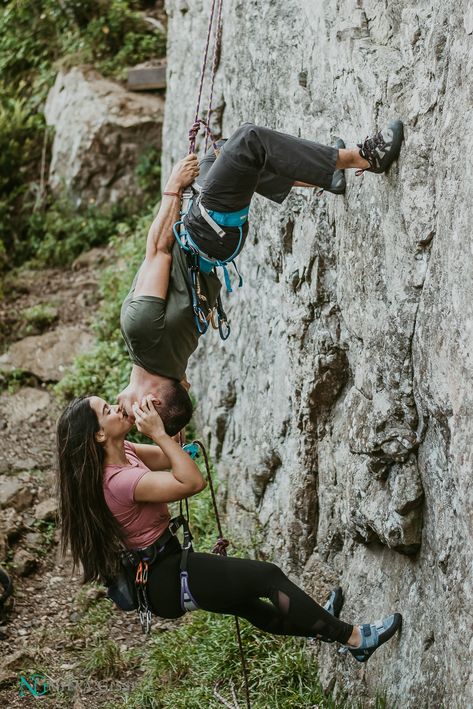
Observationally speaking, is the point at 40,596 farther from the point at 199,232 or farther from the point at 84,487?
the point at 199,232

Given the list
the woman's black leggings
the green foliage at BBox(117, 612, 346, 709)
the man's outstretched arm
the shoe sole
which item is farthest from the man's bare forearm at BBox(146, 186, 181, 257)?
the green foliage at BBox(117, 612, 346, 709)

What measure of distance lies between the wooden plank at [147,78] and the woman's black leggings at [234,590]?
9.02 m

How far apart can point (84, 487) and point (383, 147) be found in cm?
223

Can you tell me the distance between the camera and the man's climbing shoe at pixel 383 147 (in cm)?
413

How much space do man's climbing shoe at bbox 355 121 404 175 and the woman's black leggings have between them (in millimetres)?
2144

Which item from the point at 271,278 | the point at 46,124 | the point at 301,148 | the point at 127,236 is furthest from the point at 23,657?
the point at 46,124

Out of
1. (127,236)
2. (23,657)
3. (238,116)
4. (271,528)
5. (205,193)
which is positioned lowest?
(23,657)

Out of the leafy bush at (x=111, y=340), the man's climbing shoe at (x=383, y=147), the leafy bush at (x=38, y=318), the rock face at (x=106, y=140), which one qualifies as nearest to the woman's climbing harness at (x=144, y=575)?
the man's climbing shoe at (x=383, y=147)

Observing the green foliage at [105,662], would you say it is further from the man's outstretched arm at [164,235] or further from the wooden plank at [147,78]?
the wooden plank at [147,78]

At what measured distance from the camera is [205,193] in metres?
4.57

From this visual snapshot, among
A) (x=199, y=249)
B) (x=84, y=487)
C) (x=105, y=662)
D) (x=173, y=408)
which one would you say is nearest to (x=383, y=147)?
(x=199, y=249)

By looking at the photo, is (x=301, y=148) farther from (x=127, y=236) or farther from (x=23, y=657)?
(x=127, y=236)

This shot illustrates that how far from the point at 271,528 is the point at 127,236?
20.8 ft

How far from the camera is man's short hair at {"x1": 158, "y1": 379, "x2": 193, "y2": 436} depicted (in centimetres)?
477
